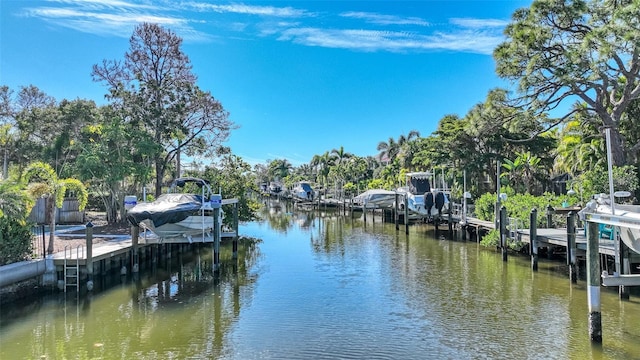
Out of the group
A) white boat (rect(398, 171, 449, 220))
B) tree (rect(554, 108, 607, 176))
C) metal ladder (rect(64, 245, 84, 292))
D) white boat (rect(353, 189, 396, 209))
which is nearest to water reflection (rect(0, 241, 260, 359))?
metal ladder (rect(64, 245, 84, 292))

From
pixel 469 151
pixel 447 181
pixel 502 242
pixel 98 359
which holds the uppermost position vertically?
pixel 469 151

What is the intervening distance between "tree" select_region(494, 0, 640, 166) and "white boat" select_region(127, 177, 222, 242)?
17.4 m

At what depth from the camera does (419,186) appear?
103 feet

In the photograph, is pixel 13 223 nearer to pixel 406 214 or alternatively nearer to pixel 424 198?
pixel 406 214

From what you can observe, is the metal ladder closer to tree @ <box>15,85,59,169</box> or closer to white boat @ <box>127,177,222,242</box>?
white boat @ <box>127,177,222,242</box>

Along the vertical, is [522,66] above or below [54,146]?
above

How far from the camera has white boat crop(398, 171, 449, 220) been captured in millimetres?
29203

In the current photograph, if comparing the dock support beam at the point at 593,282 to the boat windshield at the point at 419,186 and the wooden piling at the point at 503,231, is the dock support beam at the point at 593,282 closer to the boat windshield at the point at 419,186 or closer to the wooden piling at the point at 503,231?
the wooden piling at the point at 503,231

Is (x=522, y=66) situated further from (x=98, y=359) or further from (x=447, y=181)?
(x=98, y=359)

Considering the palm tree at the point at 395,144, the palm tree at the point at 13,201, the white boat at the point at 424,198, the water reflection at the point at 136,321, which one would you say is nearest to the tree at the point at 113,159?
the water reflection at the point at 136,321

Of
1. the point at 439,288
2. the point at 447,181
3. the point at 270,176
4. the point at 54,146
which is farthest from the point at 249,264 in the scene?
the point at 270,176

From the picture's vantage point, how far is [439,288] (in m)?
15.0

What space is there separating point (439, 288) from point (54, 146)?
25.3 metres

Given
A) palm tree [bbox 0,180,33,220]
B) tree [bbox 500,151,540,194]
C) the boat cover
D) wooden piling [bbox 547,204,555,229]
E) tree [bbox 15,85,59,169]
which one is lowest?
wooden piling [bbox 547,204,555,229]
